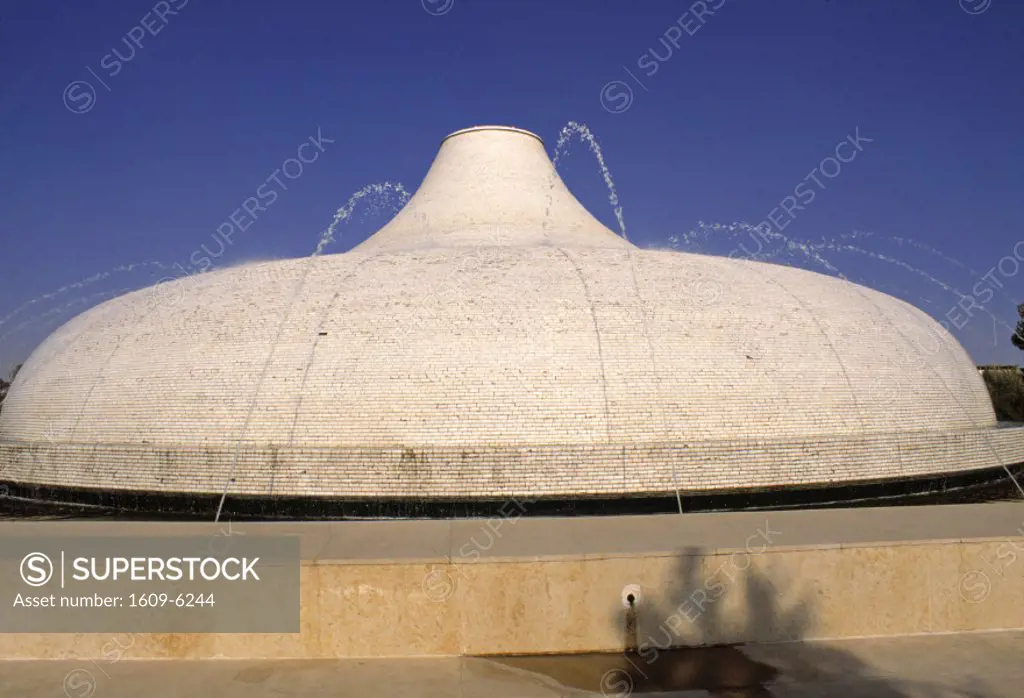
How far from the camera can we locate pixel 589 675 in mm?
5137

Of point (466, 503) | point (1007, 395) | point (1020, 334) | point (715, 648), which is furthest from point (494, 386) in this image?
point (1020, 334)

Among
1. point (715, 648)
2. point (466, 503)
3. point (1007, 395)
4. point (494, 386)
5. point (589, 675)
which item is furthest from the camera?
point (1007, 395)

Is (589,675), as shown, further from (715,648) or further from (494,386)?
(494,386)

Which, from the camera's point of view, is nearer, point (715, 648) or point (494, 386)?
point (715, 648)

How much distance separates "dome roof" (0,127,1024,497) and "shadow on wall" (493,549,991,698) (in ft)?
14.7

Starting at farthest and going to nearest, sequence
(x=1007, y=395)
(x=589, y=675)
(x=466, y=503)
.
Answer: (x=1007, y=395) → (x=466, y=503) → (x=589, y=675)

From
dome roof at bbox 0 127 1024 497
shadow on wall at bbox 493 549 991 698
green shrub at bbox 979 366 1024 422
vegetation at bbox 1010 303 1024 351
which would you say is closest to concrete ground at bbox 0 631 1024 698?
shadow on wall at bbox 493 549 991 698

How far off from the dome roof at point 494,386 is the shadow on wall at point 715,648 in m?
4.48

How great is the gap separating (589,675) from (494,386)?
5.66 meters

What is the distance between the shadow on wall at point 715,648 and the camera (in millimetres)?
5027

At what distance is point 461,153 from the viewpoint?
20.5 meters

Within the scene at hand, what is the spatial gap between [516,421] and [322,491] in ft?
9.32

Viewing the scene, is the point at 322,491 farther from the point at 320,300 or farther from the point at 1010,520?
the point at 1010,520

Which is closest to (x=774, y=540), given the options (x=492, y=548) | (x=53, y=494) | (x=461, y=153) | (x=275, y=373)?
(x=492, y=548)
